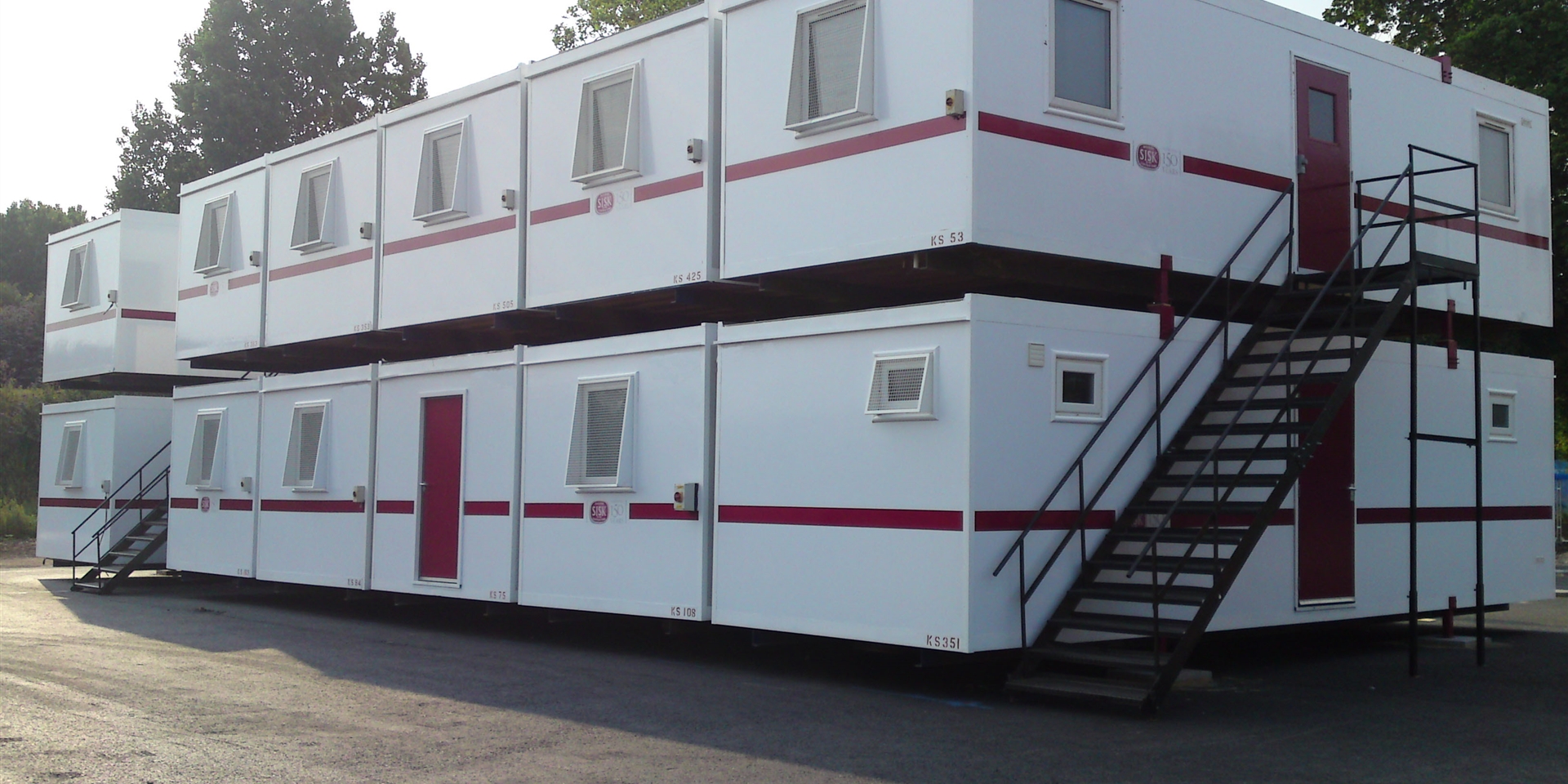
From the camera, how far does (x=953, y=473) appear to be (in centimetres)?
1091

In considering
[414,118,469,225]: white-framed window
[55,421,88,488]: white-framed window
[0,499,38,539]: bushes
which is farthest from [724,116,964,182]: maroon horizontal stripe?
[0,499,38,539]: bushes

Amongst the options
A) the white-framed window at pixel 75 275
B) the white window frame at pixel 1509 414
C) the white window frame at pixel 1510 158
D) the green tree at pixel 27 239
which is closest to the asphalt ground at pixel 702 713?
the white window frame at pixel 1509 414

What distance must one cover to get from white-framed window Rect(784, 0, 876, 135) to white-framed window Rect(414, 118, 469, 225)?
208 inches

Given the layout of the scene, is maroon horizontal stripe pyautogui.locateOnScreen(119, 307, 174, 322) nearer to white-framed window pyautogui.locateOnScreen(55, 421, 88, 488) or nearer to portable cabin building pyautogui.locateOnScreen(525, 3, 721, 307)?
white-framed window pyautogui.locateOnScreen(55, 421, 88, 488)

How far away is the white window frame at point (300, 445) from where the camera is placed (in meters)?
18.0

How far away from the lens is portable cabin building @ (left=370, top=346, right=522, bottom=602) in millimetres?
15352

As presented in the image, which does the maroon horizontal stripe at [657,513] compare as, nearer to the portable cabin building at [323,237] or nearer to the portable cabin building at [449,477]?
the portable cabin building at [449,477]

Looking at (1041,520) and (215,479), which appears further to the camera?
(215,479)

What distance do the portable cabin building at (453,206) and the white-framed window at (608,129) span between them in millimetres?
1200

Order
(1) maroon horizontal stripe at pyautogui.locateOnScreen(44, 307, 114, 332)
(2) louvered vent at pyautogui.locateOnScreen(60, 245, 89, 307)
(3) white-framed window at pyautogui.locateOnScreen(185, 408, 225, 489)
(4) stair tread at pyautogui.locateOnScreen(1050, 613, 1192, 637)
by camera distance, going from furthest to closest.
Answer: (2) louvered vent at pyautogui.locateOnScreen(60, 245, 89, 307), (1) maroon horizontal stripe at pyautogui.locateOnScreen(44, 307, 114, 332), (3) white-framed window at pyautogui.locateOnScreen(185, 408, 225, 489), (4) stair tread at pyautogui.locateOnScreen(1050, 613, 1192, 637)

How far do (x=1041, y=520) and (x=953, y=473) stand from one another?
86 centimetres

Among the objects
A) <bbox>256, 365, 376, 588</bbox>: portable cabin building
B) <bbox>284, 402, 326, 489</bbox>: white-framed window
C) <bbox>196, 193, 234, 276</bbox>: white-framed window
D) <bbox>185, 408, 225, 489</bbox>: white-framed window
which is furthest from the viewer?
<bbox>196, 193, 234, 276</bbox>: white-framed window

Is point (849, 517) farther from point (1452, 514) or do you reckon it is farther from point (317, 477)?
point (317, 477)

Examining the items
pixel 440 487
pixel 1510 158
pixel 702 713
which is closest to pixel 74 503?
pixel 440 487
